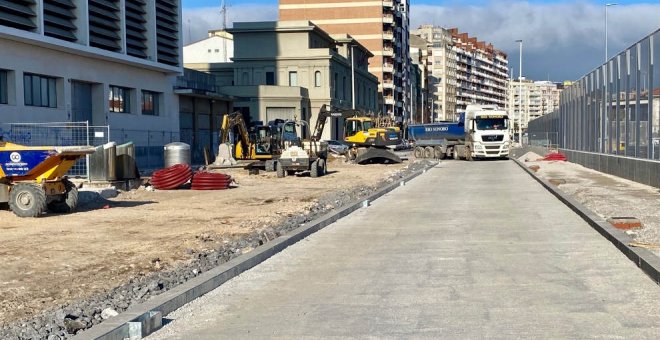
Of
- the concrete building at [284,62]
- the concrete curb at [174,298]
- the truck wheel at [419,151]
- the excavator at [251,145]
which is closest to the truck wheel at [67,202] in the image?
the concrete curb at [174,298]

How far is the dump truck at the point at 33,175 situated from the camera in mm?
17844

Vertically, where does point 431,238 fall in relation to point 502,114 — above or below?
below

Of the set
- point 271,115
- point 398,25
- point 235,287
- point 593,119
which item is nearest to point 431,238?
point 235,287

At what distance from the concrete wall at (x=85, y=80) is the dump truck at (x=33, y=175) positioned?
1452 centimetres

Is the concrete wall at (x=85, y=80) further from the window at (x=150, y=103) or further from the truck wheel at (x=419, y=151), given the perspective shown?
the truck wheel at (x=419, y=151)

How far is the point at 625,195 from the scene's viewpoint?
20.3 m

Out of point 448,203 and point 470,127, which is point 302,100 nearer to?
point 470,127

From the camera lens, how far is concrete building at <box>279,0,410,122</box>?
110 metres

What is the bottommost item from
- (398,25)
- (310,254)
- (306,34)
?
(310,254)

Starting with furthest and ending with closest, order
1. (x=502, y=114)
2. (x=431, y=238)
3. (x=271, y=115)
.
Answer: (x=271, y=115) → (x=502, y=114) → (x=431, y=238)

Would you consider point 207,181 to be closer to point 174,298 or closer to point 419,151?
point 174,298

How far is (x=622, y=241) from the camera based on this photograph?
11773 millimetres

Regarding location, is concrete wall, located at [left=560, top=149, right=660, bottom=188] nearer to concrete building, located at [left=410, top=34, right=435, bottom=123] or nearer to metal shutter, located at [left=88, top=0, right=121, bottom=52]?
metal shutter, located at [left=88, top=0, right=121, bottom=52]

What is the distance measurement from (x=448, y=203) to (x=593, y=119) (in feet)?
59.4
